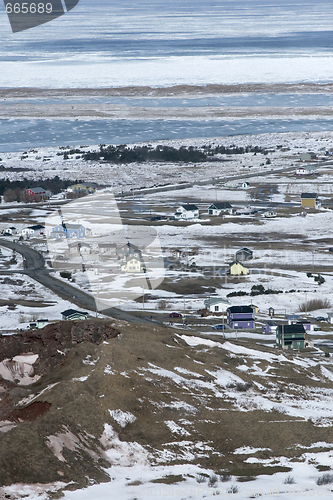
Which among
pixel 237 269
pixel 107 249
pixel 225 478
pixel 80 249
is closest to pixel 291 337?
pixel 237 269

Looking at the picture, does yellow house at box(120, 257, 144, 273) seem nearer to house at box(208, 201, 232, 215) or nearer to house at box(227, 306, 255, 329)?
house at box(227, 306, 255, 329)

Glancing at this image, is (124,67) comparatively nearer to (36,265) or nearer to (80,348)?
(36,265)

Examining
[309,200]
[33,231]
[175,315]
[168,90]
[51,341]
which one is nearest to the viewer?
[51,341]

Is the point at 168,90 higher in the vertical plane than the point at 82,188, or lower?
higher

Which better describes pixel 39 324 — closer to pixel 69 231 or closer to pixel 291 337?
pixel 291 337

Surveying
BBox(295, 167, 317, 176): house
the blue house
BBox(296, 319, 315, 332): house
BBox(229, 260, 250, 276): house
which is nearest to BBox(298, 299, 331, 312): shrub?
BBox(296, 319, 315, 332): house

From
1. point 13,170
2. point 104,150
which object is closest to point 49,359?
point 13,170
